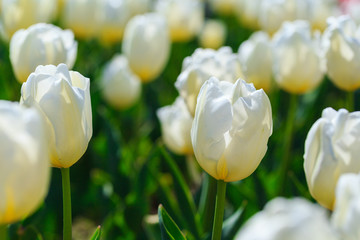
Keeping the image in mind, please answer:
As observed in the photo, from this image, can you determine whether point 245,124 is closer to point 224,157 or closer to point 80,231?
point 224,157

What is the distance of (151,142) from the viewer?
2119mm

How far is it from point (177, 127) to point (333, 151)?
778 mm

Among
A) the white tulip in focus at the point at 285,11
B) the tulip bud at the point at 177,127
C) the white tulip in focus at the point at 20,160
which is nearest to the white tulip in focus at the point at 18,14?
the tulip bud at the point at 177,127

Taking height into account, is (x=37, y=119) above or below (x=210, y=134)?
above

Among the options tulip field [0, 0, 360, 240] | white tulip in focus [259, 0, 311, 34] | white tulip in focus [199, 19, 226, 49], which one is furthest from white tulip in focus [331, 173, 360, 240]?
white tulip in focus [199, 19, 226, 49]

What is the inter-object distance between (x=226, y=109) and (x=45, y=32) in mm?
667

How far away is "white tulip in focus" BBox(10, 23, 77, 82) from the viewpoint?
1280 millimetres

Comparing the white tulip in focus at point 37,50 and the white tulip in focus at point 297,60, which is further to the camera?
the white tulip in focus at point 297,60

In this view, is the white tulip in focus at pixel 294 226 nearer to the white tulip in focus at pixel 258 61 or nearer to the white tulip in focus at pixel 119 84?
the white tulip in focus at pixel 258 61

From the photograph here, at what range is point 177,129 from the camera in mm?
1585

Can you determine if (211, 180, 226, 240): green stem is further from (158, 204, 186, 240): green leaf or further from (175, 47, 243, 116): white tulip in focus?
(175, 47, 243, 116): white tulip in focus

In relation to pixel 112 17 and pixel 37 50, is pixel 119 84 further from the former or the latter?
pixel 37 50

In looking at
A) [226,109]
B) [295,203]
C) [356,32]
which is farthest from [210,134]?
[356,32]

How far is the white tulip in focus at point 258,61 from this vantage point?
1.64 metres
